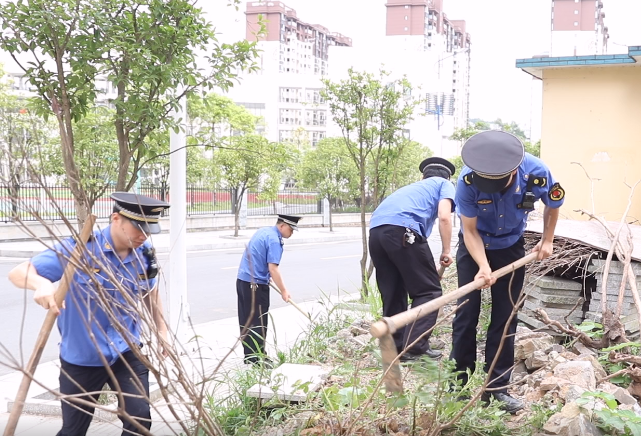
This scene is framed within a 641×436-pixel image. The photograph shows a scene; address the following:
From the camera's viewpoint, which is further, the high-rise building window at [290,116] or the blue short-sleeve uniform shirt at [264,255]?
the high-rise building window at [290,116]

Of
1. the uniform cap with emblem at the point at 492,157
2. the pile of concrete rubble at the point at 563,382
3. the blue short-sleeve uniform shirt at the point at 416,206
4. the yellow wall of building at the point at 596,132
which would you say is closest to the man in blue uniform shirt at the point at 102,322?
the uniform cap with emblem at the point at 492,157

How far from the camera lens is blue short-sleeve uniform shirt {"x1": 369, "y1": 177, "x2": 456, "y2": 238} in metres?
5.05

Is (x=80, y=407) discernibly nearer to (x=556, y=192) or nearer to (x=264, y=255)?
(x=556, y=192)

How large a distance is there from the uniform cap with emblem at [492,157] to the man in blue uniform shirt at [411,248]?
1.26 m

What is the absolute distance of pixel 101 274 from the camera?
10.5ft

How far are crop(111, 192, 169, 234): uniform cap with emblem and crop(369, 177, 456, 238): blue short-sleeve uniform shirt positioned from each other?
Result: 2000mm

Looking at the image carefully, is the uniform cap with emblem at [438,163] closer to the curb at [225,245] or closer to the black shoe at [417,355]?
the black shoe at [417,355]

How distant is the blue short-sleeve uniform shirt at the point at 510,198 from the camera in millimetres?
3914

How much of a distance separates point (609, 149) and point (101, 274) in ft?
32.3

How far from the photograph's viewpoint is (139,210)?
11.1ft

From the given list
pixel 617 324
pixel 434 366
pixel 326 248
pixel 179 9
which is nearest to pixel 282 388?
pixel 434 366

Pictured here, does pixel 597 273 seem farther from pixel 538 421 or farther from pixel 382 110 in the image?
pixel 382 110

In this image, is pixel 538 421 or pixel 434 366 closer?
pixel 434 366

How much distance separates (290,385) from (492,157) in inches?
69.7
